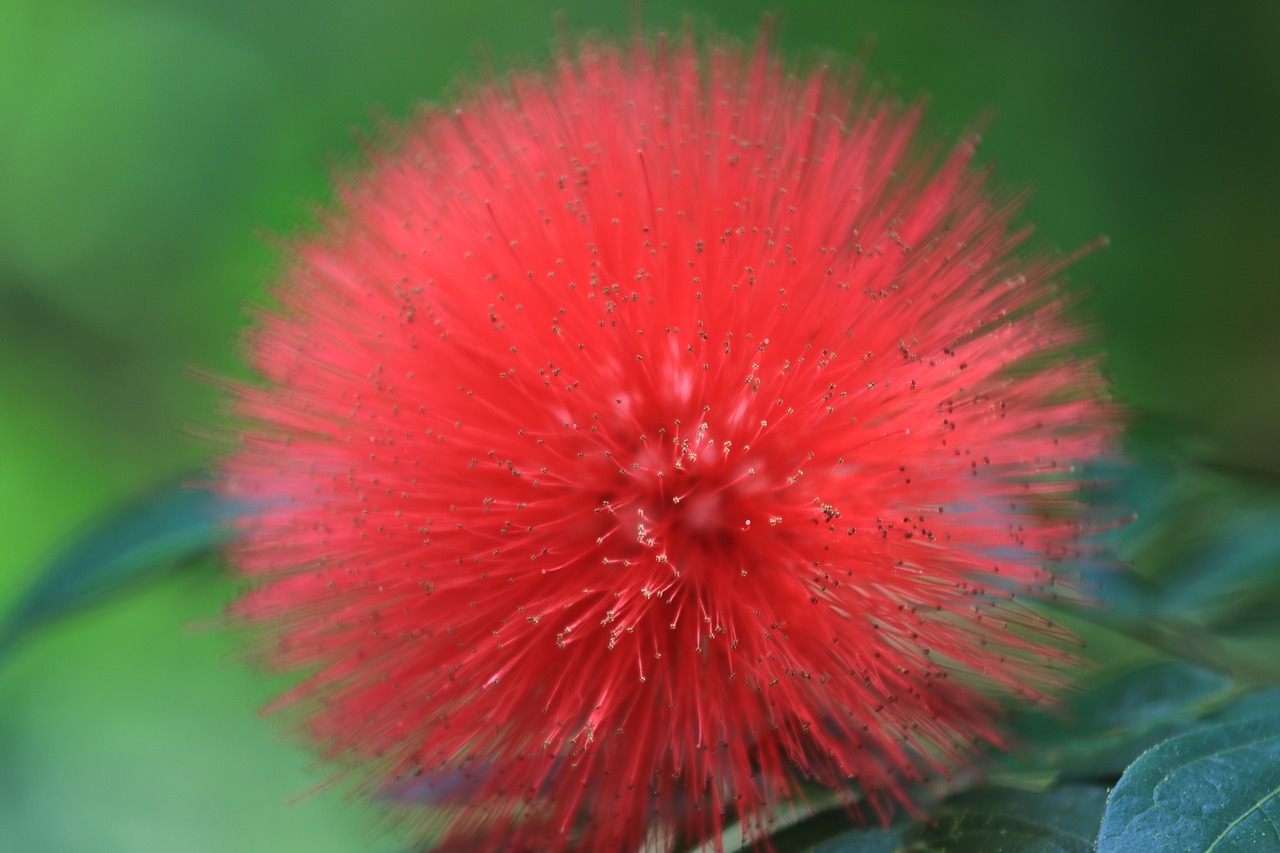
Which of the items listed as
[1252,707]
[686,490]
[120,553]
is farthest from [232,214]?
[1252,707]

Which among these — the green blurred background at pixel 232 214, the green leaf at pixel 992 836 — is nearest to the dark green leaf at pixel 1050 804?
the green leaf at pixel 992 836

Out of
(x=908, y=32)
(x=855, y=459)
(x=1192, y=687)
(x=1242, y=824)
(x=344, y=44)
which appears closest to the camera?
(x=1242, y=824)

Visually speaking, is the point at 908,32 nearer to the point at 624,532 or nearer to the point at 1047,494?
the point at 1047,494

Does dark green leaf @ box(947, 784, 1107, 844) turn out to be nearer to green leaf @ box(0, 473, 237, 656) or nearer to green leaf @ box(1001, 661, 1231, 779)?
green leaf @ box(1001, 661, 1231, 779)

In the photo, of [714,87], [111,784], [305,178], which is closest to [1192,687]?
[714,87]

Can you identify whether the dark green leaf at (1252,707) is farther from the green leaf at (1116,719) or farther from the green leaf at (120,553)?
the green leaf at (120,553)

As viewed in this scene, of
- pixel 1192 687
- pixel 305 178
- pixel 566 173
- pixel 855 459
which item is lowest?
pixel 1192 687

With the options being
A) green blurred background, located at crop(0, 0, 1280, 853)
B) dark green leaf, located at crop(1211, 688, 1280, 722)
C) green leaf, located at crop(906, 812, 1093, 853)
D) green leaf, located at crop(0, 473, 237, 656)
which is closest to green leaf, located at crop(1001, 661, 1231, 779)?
dark green leaf, located at crop(1211, 688, 1280, 722)

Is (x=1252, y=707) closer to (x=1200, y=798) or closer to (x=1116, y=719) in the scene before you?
(x=1116, y=719)
